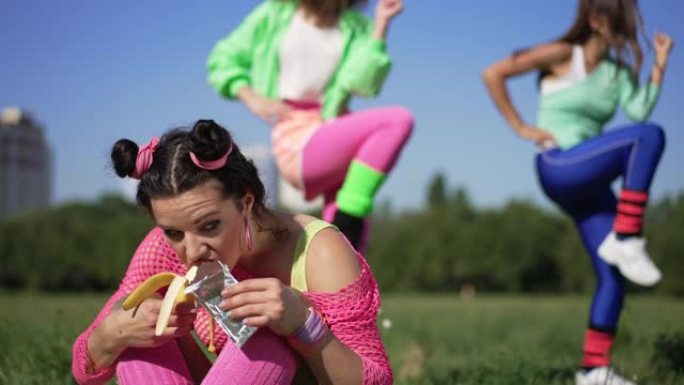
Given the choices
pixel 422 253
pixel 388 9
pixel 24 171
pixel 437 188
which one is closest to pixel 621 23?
pixel 388 9

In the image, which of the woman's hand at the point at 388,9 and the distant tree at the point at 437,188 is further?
the distant tree at the point at 437,188

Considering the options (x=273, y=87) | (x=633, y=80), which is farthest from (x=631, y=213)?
(x=273, y=87)

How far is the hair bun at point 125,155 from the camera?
7.38 ft

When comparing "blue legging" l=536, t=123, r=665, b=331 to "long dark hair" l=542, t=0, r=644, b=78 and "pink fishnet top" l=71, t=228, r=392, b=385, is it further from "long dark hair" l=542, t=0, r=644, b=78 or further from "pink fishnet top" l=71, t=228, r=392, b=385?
"pink fishnet top" l=71, t=228, r=392, b=385

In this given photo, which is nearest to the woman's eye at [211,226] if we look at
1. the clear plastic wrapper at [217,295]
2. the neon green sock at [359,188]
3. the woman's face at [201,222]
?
the woman's face at [201,222]

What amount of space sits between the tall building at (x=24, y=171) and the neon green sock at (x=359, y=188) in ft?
163

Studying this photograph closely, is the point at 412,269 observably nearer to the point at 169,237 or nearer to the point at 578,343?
the point at 578,343

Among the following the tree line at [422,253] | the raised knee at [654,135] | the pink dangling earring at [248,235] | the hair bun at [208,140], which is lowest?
the tree line at [422,253]

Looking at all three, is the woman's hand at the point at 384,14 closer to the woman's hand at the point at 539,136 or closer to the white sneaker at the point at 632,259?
the woman's hand at the point at 539,136

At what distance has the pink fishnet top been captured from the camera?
2256 mm

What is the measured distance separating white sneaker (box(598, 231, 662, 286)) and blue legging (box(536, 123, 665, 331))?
0.46 feet

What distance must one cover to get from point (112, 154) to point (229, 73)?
2.12 meters

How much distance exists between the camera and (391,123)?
392 cm

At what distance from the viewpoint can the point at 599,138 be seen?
3.98 meters
